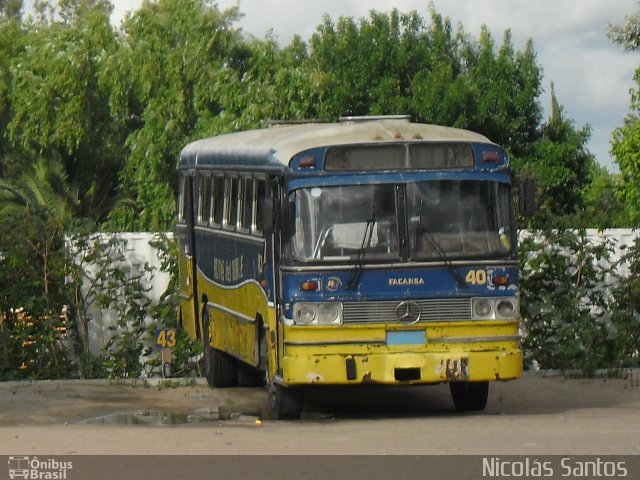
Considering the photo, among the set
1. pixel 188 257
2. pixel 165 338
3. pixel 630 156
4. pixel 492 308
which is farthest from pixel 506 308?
pixel 630 156

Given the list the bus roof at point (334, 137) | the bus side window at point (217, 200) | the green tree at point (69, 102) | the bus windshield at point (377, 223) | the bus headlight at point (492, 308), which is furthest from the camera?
the green tree at point (69, 102)

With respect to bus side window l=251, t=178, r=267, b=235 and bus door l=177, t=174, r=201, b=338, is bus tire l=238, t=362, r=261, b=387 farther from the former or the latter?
bus side window l=251, t=178, r=267, b=235

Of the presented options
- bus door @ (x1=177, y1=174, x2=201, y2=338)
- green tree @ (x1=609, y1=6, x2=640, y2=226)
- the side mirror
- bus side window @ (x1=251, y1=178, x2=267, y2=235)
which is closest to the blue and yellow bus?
the side mirror

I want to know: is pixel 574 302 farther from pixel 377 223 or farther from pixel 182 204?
pixel 377 223

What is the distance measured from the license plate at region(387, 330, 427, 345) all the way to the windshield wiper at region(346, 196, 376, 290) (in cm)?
57

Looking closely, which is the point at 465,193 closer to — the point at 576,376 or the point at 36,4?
the point at 576,376

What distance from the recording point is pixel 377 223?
13.8 m

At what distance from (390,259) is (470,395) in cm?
217

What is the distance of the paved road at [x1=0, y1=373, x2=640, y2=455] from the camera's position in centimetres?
1116

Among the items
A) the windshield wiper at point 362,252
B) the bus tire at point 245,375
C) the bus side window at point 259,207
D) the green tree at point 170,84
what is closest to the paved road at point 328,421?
the bus tire at point 245,375

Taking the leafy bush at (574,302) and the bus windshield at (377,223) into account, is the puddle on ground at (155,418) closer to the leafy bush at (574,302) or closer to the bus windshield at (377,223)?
the bus windshield at (377,223)

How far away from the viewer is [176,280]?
66.3ft

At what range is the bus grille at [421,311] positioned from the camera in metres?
13.8
